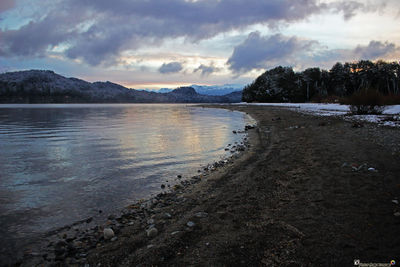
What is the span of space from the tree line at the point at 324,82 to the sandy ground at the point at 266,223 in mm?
72901

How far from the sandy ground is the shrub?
23497 millimetres

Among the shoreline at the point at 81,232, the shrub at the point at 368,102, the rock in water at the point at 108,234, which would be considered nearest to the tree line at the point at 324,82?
the shrub at the point at 368,102

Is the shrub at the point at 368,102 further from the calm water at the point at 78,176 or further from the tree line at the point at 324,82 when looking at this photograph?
the tree line at the point at 324,82

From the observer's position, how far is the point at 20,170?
11.2 metres

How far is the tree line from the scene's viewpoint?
8206 cm

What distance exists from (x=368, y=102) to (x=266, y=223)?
3035 centimetres

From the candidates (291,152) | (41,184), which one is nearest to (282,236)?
(291,152)

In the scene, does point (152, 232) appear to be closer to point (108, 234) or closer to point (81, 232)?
point (108, 234)

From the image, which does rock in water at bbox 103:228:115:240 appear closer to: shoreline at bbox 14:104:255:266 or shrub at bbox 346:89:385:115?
shoreline at bbox 14:104:255:266

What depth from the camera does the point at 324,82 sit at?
98.8 meters

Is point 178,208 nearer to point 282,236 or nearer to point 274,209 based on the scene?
point 274,209

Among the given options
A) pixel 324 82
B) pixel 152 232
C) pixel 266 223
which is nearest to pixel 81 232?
pixel 152 232

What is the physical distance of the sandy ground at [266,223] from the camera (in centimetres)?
395

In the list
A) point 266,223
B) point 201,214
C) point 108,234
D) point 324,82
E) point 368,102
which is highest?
point 324,82
